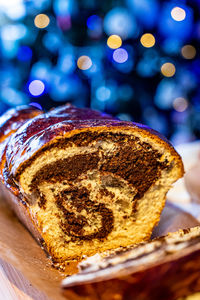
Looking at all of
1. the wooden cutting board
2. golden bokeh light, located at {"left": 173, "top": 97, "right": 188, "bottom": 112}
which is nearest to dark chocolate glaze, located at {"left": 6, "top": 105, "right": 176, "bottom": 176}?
the wooden cutting board

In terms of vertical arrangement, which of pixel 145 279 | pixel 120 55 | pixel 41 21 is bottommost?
pixel 145 279

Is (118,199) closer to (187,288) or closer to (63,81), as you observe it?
(187,288)

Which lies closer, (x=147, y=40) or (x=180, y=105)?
(x=147, y=40)

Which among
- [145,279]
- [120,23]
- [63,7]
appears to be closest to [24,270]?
[145,279]

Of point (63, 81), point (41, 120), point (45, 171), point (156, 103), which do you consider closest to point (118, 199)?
point (45, 171)

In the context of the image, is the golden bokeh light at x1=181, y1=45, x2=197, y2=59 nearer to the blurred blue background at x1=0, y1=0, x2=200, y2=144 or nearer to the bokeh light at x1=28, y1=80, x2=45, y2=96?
the blurred blue background at x1=0, y1=0, x2=200, y2=144

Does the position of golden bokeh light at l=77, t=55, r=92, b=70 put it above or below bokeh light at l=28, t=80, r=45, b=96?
above

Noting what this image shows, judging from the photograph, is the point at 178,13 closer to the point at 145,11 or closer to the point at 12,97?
the point at 145,11
